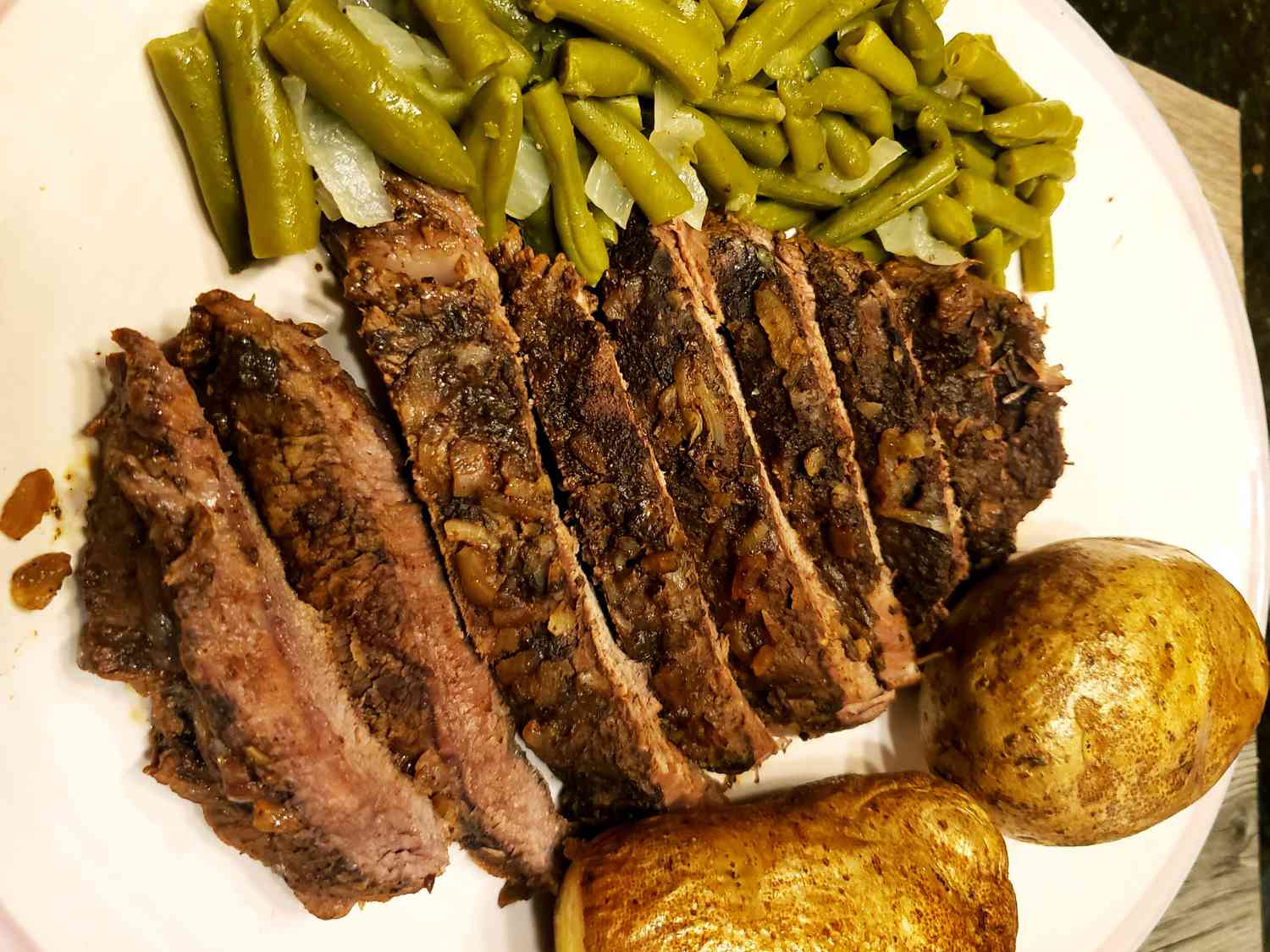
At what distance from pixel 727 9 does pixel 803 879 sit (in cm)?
230

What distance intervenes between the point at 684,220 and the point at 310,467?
1187 mm

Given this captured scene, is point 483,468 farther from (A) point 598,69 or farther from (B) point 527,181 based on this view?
(A) point 598,69

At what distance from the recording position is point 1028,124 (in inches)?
116

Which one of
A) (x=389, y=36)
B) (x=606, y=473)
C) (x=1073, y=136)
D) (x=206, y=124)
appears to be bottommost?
(x=606, y=473)

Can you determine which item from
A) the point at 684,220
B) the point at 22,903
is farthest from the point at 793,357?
the point at 22,903

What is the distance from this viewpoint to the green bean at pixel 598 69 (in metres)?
2.21

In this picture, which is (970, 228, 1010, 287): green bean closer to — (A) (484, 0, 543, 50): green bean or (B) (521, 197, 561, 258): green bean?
(B) (521, 197, 561, 258): green bean

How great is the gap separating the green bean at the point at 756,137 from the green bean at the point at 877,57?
0.32 m

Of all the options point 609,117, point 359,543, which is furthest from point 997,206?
point 359,543

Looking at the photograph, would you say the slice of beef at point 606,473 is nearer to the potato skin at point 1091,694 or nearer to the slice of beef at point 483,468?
the slice of beef at point 483,468

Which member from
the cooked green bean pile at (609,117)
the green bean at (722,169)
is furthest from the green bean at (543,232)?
the green bean at (722,169)

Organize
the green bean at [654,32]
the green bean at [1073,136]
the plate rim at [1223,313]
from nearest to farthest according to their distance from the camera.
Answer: the green bean at [654,32]
the green bean at [1073,136]
the plate rim at [1223,313]

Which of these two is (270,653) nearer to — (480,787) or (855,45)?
(480,787)

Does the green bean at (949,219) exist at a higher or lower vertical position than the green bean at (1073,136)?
lower
